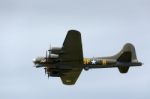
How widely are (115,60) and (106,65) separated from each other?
142cm

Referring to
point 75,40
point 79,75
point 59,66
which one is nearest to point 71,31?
point 75,40

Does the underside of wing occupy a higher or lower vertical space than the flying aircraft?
lower

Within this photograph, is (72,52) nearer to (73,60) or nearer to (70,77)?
(73,60)

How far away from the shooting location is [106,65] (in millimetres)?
66500

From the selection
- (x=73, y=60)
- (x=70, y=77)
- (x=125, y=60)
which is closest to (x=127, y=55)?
(x=125, y=60)

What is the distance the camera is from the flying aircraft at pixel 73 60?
6341 cm

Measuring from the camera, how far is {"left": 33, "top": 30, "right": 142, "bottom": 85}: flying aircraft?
2496 inches

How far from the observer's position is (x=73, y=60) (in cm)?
6512

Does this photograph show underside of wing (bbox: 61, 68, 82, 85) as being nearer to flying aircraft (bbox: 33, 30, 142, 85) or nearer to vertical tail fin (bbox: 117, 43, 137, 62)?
flying aircraft (bbox: 33, 30, 142, 85)

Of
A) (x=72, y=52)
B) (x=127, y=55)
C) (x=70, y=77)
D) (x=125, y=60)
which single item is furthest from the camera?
(x=70, y=77)

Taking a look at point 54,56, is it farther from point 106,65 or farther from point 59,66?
point 106,65

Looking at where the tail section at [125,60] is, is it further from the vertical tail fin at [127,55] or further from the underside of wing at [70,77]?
the underside of wing at [70,77]

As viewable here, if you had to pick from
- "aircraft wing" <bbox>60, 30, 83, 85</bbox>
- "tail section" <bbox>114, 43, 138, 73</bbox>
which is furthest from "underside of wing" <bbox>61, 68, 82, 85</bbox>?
"tail section" <bbox>114, 43, 138, 73</bbox>

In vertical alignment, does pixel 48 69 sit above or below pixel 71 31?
below
